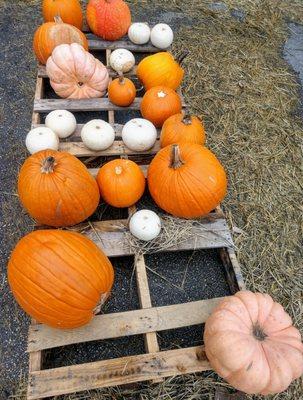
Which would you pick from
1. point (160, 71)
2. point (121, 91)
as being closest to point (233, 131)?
point (160, 71)

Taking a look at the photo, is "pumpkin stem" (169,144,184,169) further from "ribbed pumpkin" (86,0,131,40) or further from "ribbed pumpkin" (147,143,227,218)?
"ribbed pumpkin" (86,0,131,40)

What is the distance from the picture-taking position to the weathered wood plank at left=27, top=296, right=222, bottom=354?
1.88 m

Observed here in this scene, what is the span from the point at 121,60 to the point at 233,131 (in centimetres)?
126

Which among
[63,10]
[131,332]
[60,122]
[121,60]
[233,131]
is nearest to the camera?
[131,332]

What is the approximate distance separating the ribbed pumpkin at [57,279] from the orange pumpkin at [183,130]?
3.50 feet

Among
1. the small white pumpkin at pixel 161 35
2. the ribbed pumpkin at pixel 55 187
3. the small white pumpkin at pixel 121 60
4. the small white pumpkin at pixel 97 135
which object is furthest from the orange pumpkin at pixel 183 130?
the small white pumpkin at pixel 161 35

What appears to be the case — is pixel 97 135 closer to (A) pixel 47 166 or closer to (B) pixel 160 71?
(A) pixel 47 166

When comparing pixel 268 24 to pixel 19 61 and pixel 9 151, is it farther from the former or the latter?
pixel 9 151

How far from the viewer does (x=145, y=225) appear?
2123mm

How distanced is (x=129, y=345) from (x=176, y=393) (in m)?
0.39

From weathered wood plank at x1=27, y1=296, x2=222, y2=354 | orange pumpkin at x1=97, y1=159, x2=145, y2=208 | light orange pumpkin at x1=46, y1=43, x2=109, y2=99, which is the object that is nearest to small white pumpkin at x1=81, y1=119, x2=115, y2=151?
orange pumpkin at x1=97, y1=159, x2=145, y2=208

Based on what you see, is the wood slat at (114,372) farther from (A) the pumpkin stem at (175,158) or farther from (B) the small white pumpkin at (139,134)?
(B) the small white pumpkin at (139,134)

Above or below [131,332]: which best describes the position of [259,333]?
above

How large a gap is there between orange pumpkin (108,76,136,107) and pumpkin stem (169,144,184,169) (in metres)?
0.92
